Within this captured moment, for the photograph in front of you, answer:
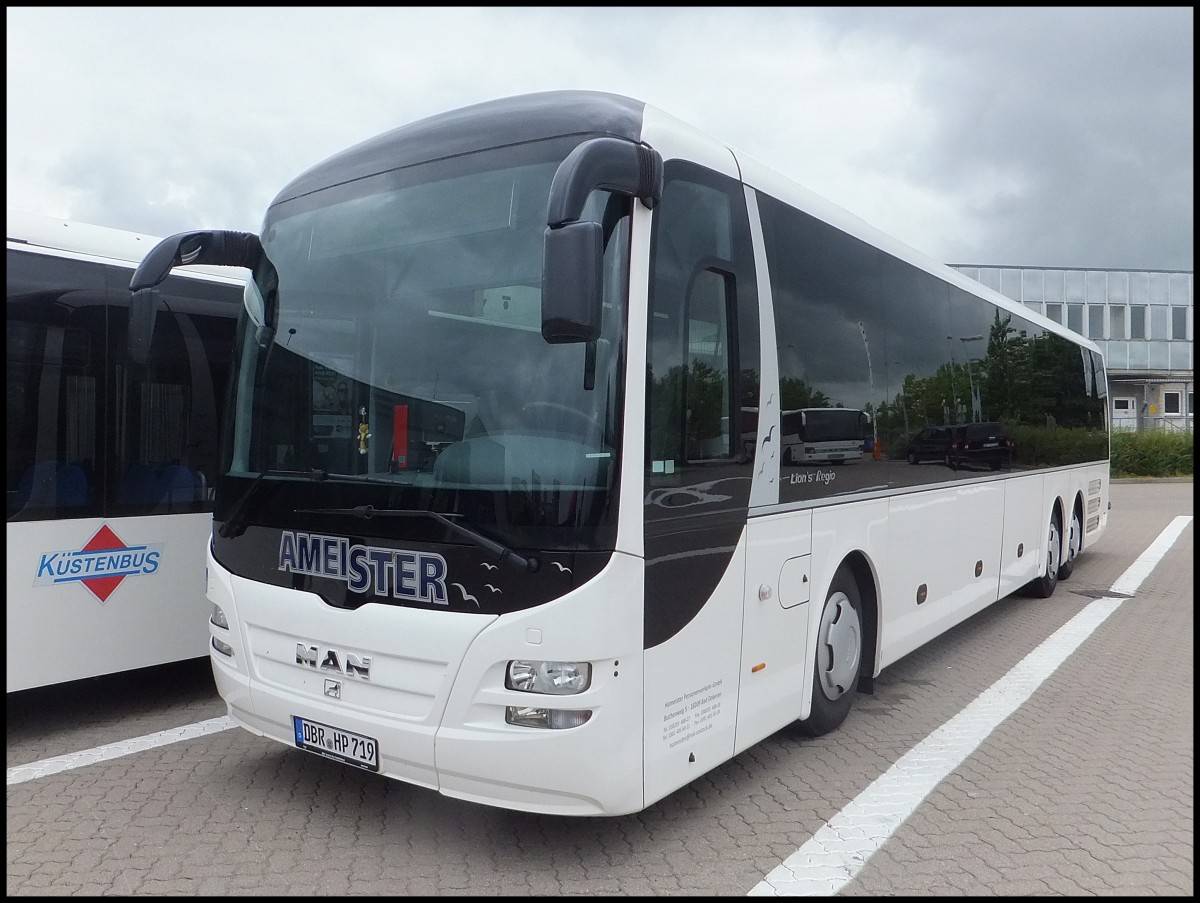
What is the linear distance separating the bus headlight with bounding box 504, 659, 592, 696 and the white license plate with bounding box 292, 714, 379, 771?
0.76 meters

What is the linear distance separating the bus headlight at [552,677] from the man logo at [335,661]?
2.37 feet

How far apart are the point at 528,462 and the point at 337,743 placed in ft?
4.98

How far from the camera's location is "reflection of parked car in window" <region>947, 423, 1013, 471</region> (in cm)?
752

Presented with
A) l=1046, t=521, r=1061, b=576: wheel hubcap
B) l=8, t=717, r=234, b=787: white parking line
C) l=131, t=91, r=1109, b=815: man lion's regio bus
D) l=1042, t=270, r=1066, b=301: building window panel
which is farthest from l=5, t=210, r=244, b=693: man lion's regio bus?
l=1042, t=270, r=1066, b=301: building window panel

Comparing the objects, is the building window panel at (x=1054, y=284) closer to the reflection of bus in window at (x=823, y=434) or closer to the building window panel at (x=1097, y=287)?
the building window panel at (x=1097, y=287)

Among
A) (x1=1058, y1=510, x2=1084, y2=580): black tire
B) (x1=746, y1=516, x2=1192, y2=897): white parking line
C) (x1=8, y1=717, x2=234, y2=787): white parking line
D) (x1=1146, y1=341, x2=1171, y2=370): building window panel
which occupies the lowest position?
(x1=746, y1=516, x2=1192, y2=897): white parking line

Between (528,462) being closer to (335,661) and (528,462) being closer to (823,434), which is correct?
(335,661)

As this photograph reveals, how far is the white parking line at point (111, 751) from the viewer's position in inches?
196

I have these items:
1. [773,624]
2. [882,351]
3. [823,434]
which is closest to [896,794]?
[773,624]

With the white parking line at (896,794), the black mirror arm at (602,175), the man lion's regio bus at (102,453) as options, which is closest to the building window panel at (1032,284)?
the white parking line at (896,794)

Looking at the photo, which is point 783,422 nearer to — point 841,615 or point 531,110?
point 841,615

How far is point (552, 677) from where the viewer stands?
11.9 feet

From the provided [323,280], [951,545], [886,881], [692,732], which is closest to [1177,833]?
[886,881]

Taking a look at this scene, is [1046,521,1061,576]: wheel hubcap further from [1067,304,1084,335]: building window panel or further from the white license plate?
[1067,304,1084,335]: building window panel
